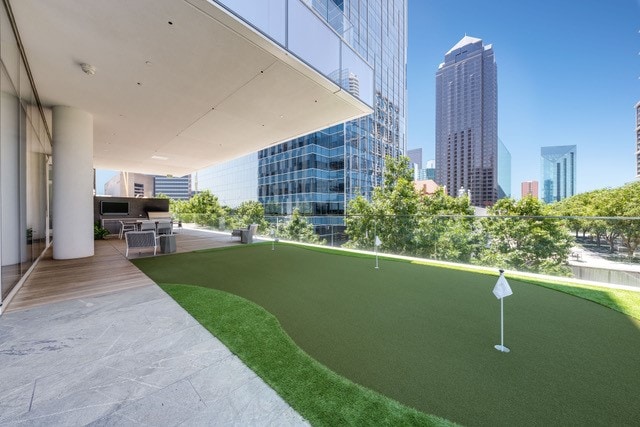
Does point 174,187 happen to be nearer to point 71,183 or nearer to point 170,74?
point 71,183

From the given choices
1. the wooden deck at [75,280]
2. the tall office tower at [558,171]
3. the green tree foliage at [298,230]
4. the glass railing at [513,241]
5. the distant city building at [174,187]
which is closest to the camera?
the wooden deck at [75,280]

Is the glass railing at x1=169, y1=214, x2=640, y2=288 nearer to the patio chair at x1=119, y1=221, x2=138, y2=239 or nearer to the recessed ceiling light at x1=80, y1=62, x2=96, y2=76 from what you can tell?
the recessed ceiling light at x1=80, y1=62, x2=96, y2=76

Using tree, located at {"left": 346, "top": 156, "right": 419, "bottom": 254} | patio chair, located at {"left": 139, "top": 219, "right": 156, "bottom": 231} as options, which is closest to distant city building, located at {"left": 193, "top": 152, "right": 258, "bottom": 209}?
tree, located at {"left": 346, "top": 156, "right": 419, "bottom": 254}

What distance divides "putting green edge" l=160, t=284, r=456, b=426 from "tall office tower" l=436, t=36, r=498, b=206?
84394mm

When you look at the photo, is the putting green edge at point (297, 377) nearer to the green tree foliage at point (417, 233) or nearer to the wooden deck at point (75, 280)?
the wooden deck at point (75, 280)

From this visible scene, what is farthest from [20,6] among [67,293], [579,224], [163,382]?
[579,224]

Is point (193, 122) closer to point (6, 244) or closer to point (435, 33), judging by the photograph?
point (6, 244)

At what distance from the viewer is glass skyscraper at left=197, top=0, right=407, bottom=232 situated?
28203 millimetres

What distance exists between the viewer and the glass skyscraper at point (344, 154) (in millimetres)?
28203

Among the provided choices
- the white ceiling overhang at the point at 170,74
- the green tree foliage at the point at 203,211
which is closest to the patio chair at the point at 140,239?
the white ceiling overhang at the point at 170,74

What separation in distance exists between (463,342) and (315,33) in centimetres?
582

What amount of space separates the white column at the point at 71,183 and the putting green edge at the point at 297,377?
18.8 ft

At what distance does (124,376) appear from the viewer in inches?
78.4

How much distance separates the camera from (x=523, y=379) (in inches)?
76.6
